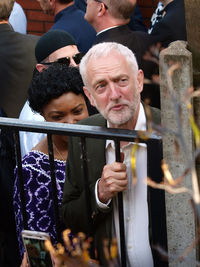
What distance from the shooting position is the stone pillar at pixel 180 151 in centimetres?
259

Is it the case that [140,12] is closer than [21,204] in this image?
No

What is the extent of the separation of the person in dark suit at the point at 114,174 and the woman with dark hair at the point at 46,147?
0.17 m

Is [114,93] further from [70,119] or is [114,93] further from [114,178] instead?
[70,119]

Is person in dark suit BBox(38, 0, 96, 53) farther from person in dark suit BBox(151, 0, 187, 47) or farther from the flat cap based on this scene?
person in dark suit BBox(151, 0, 187, 47)

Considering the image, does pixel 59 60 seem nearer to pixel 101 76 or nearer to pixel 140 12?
pixel 101 76

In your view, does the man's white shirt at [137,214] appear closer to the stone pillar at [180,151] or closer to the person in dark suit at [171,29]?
the stone pillar at [180,151]

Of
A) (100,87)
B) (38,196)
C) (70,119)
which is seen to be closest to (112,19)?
(70,119)

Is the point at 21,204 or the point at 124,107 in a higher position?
the point at 124,107

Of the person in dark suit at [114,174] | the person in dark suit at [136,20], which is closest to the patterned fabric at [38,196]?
the person in dark suit at [114,174]

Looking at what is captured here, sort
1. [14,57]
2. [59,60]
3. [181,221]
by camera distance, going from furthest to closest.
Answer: [14,57] → [59,60] → [181,221]

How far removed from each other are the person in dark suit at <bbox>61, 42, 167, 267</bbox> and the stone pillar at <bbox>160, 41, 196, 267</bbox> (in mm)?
85

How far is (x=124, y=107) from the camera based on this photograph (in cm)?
310

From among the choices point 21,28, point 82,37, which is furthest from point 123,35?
point 21,28

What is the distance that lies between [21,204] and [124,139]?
2.57 feet
